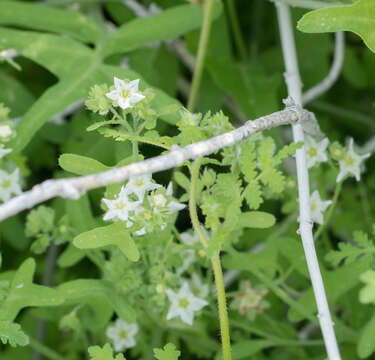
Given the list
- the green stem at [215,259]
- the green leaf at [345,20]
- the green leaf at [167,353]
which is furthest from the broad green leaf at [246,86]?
the green leaf at [167,353]

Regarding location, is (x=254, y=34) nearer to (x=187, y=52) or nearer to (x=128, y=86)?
(x=187, y=52)

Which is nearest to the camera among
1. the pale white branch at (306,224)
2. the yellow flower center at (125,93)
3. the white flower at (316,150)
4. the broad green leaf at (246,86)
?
the pale white branch at (306,224)

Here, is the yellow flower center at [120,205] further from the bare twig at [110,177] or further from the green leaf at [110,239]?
the bare twig at [110,177]

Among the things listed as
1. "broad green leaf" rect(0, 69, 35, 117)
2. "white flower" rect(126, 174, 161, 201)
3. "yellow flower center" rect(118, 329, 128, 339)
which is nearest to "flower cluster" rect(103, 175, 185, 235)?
"white flower" rect(126, 174, 161, 201)

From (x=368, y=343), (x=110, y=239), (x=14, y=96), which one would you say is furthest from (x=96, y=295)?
(x=14, y=96)

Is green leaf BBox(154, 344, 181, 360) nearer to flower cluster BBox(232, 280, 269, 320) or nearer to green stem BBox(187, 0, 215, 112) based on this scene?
flower cluster BBox(232, 280, 269, 320)

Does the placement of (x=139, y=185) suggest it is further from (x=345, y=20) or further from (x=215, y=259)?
(x=345, y=20)
